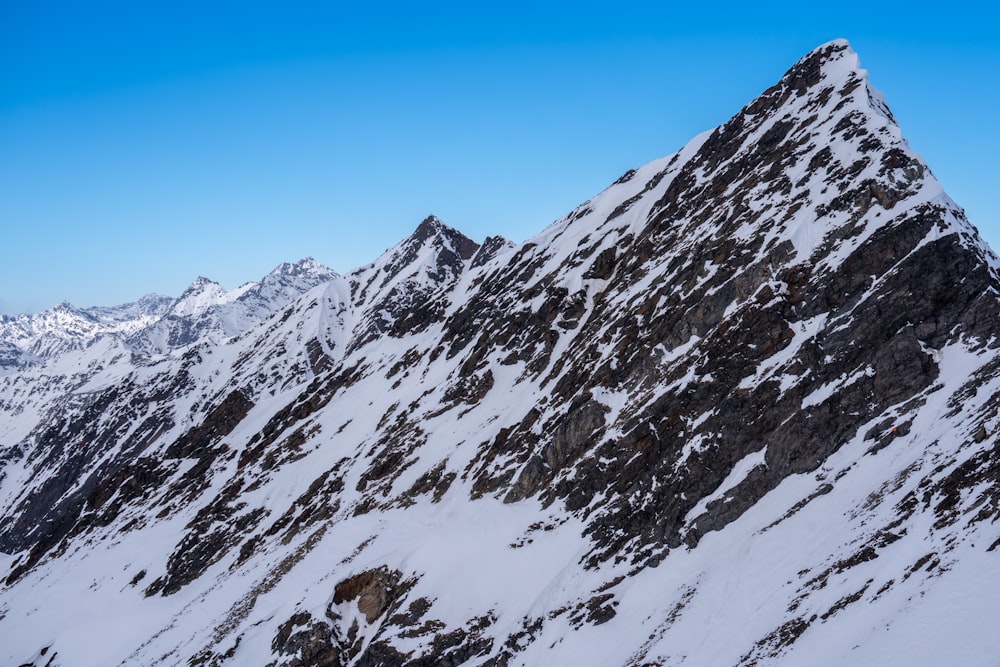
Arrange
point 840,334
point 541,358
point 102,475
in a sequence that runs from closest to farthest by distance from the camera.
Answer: point 840,334
point 541,358
point 102,475

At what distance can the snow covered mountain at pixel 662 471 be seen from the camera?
70.7 ft

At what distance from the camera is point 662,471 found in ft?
110

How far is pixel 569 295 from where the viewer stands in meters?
61.7

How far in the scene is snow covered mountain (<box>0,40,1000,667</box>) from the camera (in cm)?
2156

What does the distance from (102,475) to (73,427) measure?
41290mm

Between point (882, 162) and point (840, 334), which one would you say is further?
point (882, 162)

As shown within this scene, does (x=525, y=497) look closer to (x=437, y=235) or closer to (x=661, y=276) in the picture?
(x=661, y=276)

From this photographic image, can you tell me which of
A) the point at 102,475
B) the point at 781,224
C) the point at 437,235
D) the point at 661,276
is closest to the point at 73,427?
the point at 102,475

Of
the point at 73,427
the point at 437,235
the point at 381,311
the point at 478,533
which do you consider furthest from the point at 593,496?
the point at 73,427

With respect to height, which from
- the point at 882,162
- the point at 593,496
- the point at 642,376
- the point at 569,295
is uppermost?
the point at 569,295

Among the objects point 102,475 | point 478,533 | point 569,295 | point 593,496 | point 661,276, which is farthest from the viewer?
point 102,475

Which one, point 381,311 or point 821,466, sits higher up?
point 381,311

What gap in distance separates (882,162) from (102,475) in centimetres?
14434

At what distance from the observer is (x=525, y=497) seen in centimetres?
4066
